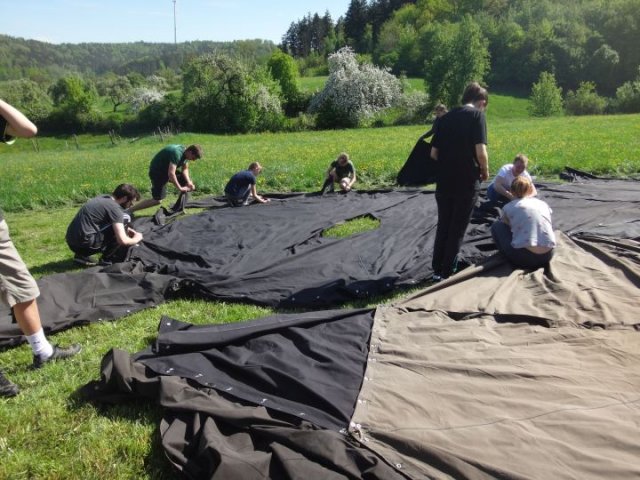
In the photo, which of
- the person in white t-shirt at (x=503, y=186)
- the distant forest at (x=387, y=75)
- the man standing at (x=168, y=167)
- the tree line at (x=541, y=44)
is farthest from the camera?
the tree line at (x=541, y=44)

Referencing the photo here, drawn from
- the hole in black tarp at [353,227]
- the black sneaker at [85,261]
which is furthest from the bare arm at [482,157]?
the black sneaker at [85,261]

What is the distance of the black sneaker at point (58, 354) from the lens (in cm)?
401

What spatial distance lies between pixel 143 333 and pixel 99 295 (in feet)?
2.92

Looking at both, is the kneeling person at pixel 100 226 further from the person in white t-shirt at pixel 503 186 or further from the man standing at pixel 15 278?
the person in white t-shirt at pixel 503 186

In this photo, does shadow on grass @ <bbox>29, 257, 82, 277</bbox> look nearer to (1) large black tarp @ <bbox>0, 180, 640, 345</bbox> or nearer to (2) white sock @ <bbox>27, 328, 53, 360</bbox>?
(1) large black tarp @ <bbox>0, 180, 640, 345</bbox>

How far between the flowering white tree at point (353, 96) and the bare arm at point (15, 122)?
4046 centimetres

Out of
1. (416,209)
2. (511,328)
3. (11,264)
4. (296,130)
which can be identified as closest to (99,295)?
(11,264)

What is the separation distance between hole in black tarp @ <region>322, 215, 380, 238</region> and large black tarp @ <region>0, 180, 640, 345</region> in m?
0.08

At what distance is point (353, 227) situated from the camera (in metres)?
8.00

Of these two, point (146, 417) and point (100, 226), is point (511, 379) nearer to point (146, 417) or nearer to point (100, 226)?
point (146, 417)

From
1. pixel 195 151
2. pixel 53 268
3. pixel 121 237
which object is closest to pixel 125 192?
pixel 121 237

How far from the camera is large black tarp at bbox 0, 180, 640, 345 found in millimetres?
5230

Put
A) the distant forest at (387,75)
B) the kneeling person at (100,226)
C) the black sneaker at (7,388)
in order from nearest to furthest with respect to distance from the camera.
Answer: the black sneaker at (7,388), the kneeling person at (100,226), the distant forest at (387,75)

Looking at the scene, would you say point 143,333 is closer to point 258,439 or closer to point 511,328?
point 258,439
